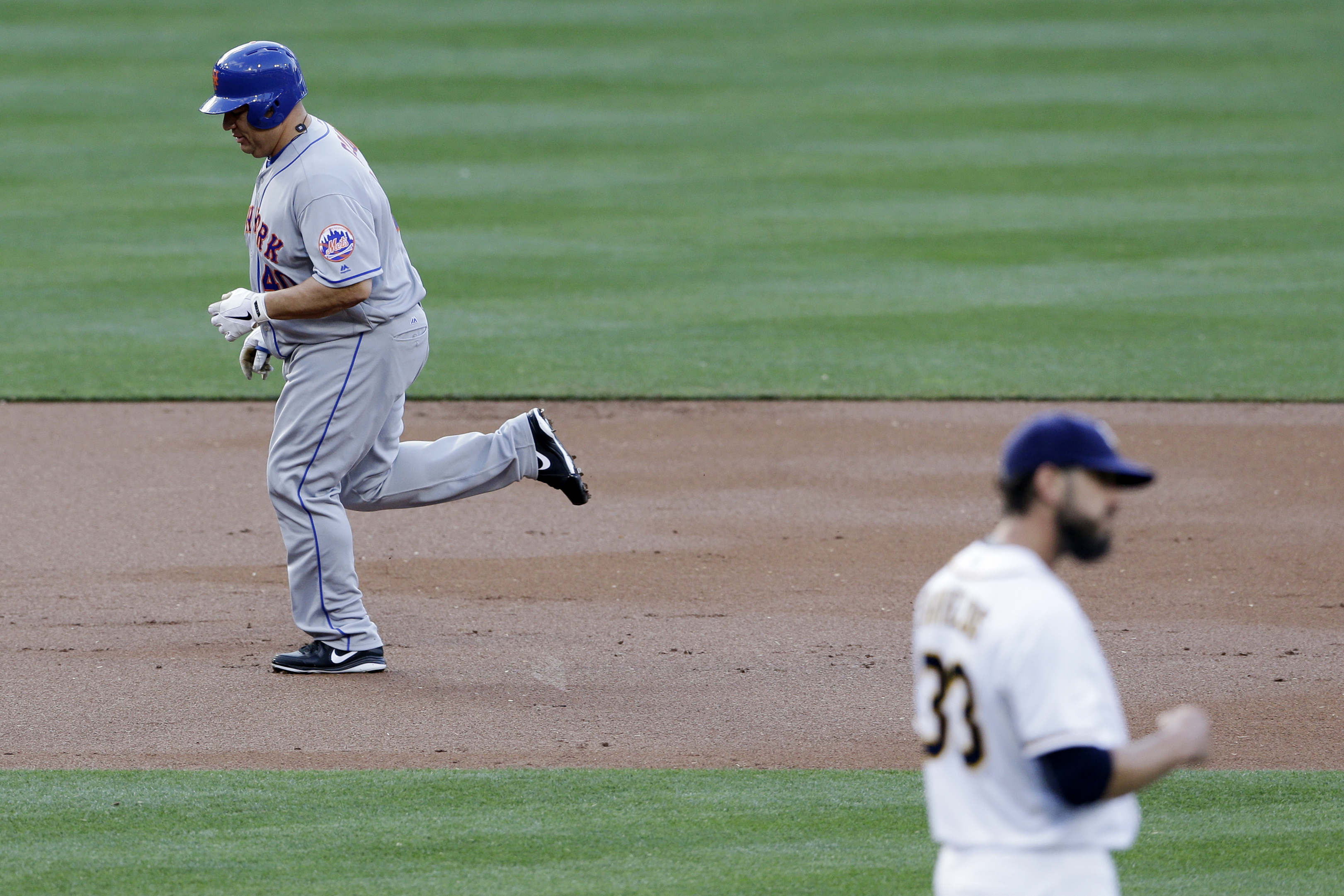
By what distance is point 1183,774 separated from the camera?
5328 millimetres

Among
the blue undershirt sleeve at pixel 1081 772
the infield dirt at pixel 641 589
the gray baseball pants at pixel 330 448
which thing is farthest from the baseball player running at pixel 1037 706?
the gray baseball pants at pixel 330 448

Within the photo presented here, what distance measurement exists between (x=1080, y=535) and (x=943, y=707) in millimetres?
384

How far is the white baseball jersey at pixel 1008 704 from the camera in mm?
2801

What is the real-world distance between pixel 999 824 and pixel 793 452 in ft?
21.9

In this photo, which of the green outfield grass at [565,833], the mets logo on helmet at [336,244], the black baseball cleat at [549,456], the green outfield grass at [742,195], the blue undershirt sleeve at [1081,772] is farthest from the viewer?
the green outfield grass at [742,195]

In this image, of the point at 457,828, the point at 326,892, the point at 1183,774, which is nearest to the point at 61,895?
the point at 326,892

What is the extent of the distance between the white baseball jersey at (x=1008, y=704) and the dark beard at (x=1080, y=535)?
0.06m

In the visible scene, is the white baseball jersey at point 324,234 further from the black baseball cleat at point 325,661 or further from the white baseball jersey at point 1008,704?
the white baseball jersey at point 1008,704

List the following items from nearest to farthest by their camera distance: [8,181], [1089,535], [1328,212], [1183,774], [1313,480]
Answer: [1089,535] < [1183,774] < [1313,480] < [1328,212] < [8,181]

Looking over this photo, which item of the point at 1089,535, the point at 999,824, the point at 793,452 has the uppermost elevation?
the point at 1089,535

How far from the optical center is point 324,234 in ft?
19.4

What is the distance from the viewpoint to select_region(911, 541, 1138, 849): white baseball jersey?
9.19 feet

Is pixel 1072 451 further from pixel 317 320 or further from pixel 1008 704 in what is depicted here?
pixel 317 320

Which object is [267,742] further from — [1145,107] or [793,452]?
[1145,107]
